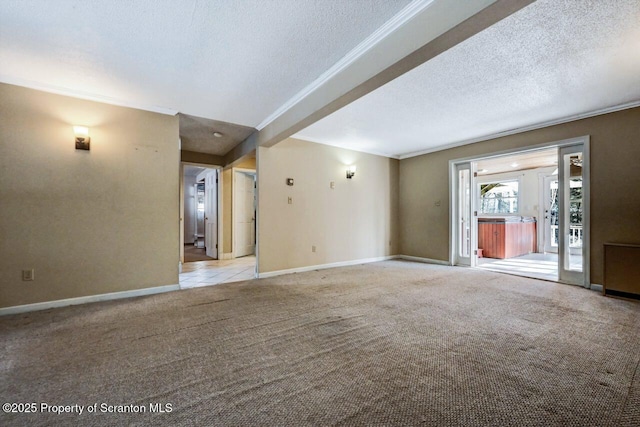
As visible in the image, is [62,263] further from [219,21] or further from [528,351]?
[528,351]

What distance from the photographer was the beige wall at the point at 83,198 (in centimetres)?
291

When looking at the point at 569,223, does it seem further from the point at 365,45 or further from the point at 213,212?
the point at 213,212

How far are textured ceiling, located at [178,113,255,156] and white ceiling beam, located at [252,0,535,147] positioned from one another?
1777 mm

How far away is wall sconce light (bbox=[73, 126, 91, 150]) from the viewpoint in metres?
3.18

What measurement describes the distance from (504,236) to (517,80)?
468 cm

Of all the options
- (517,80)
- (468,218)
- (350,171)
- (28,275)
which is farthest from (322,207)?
(28,275)

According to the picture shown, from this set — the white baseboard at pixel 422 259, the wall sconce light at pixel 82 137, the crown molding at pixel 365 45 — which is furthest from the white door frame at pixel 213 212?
the white baseboard at pixel 422 259

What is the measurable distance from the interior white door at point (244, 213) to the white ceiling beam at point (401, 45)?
3.98 meters

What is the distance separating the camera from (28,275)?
2.94 m

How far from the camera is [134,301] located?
128 inches

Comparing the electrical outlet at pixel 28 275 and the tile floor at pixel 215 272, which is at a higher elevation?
the electrical outlet at pixel 28 275

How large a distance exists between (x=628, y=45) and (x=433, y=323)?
2.97 m

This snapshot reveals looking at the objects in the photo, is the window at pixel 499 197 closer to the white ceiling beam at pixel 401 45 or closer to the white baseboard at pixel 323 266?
the white baseboard at pixel 323 266

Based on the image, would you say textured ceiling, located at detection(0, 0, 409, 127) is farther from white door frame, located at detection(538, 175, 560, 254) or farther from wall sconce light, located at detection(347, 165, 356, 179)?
white door frame, located at detection(538, 175, 560, 254)
